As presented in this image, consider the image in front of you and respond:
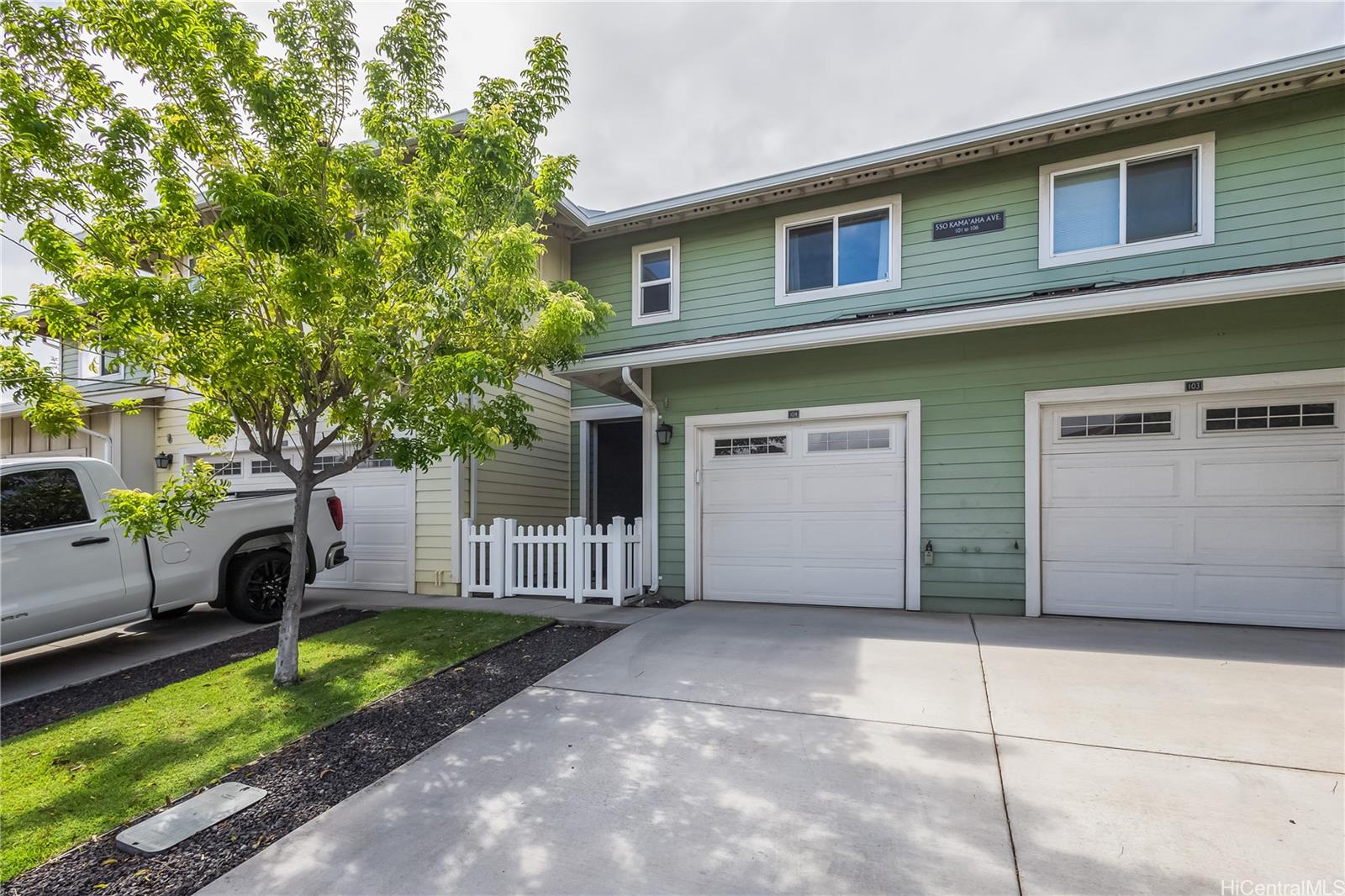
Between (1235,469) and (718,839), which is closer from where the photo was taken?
(718,839)

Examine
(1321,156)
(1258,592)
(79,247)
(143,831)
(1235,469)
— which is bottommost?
(143,831)

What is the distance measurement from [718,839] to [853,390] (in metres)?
5.23

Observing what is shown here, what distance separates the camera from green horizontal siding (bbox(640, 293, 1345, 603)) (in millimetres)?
5418

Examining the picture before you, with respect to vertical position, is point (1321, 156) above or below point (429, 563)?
above

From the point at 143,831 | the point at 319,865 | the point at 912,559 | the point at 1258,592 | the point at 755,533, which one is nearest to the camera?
the point at 319,865

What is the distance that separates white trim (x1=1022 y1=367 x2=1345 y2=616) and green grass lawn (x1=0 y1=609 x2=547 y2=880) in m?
5.11

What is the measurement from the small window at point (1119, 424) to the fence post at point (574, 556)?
5.22m

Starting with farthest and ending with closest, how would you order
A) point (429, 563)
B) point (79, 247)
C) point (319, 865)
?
1. point (429, 563)
2. point (79, 247)
3. point (319, 865)

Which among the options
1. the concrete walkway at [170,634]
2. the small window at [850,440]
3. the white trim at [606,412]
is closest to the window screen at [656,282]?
the white trim at [606,412]

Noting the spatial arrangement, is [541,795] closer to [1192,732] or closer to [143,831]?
[143,831]

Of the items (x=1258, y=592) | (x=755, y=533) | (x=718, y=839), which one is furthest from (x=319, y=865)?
(x=1258, y=592)

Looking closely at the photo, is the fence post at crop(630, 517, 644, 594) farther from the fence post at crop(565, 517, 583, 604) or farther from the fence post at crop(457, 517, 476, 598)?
the fence post at crop(457, 517, 476, 598)

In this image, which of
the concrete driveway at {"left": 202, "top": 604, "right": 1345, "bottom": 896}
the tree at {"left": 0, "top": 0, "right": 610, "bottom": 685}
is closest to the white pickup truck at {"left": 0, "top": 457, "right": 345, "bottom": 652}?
the tree at {"left": 0, "top": 0, "right": 610, "bottom": 685}

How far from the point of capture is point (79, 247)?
145 inches
